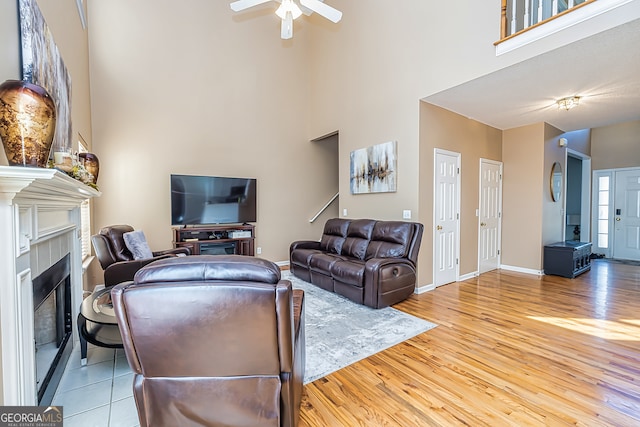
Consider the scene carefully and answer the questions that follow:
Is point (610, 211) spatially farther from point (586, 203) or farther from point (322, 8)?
point (322, 8)

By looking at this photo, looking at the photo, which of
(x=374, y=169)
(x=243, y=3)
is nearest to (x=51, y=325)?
(x=243, y=3)

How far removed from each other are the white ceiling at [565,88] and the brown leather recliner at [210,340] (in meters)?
3.45

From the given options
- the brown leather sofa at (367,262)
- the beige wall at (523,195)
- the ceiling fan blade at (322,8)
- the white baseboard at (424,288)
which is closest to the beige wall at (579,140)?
the beige wall at (523,195)

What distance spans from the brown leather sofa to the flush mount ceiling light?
2.63 metres

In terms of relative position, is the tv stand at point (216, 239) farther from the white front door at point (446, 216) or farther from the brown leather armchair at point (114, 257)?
the white front door at point (446, 216)

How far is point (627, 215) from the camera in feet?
19.6

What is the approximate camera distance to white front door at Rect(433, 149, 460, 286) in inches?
164

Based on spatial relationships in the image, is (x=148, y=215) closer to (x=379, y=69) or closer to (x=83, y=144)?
(x=83, y=144)

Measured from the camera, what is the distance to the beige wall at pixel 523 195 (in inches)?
189

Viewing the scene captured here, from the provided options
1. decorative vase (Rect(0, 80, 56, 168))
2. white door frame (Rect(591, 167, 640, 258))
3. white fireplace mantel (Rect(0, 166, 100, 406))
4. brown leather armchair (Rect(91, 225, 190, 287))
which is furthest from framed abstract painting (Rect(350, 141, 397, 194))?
white door frame (Rect(591, 167, 640, 258))

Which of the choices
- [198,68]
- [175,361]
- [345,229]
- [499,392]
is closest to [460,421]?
[499,392]

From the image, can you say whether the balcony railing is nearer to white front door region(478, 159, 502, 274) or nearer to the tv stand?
white front door region(478, 159, 502, 274)

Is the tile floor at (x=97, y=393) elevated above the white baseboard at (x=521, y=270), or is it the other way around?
the white baseboard at (x=521, y=270)

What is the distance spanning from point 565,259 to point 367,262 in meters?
3.53
